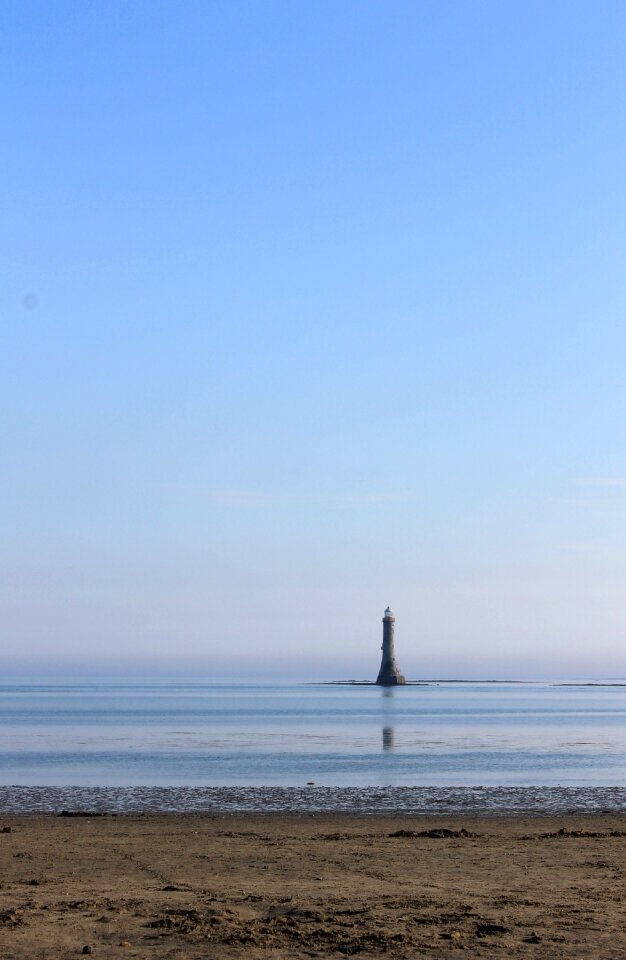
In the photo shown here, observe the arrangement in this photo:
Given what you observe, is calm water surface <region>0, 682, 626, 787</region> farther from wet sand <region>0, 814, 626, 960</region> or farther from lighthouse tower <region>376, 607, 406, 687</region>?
lighthouse tower <region>376, 607, 406, 687</region>

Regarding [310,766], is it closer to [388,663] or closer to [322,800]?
[322,800]

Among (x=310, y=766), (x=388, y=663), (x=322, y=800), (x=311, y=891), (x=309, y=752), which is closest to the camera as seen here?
(x=311, y=891)

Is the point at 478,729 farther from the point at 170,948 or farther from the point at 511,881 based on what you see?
the point at 170,948

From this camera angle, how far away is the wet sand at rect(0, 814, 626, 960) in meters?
12.6

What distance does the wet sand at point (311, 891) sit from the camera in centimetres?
1259

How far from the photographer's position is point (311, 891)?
16.1 m

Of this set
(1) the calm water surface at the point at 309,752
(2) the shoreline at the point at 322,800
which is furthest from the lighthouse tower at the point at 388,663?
(2) the shoreline at the point at 322,800

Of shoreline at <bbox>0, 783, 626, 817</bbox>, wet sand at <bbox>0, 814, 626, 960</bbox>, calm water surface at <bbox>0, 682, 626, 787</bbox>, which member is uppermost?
wet sand at <bbox>0, 814, 626, 960</bbox>

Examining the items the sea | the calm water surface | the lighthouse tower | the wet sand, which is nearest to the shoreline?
the sea

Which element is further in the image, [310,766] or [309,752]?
[309,752]

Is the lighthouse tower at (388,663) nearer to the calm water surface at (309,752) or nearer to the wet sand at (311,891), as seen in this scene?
the calm water surface at (309,752)

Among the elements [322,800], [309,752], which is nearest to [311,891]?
[322,800]

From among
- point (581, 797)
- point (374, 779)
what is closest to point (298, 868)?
point (581, 797)

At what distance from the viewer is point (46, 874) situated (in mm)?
17812
